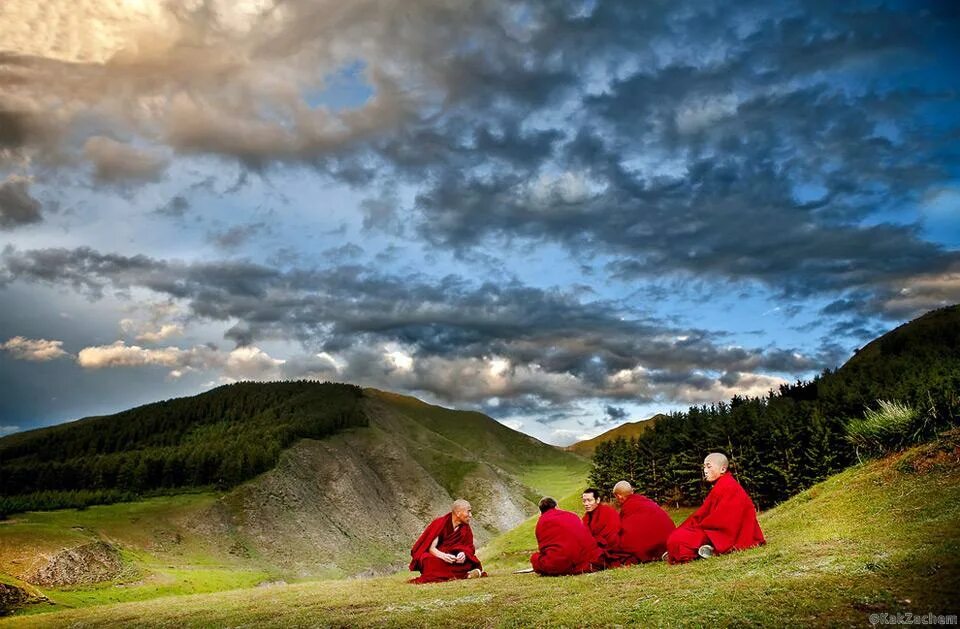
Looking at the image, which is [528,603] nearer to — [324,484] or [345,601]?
[345,601]

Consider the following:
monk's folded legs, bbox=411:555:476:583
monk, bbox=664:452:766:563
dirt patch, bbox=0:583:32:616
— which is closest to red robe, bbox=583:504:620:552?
monk, bbox=664:452:766:563

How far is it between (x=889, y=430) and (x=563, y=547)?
573 inches

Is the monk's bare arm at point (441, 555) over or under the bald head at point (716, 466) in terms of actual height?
under

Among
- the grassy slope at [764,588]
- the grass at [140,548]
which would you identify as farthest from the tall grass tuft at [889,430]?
the grass at [140,548]

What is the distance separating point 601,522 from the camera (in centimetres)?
1995

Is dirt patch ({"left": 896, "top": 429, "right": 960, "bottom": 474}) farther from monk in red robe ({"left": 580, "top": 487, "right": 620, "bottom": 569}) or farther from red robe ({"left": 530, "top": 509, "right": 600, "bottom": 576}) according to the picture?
red robe ({"left": 530, "top": 509, "right": 600, "bottom": 576})

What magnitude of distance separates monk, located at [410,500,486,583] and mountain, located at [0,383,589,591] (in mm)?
57061

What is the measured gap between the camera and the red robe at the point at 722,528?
53.4 ft

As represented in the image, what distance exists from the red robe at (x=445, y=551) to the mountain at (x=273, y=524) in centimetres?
5693

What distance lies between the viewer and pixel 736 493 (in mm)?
16500

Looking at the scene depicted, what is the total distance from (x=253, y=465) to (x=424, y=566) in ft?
437

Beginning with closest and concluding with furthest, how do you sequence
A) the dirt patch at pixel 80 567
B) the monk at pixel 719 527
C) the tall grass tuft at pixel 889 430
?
the monk at pixel 719 527 → the tall grass tuft at pixel 889 430 → the dirt patch at pixel 80 567

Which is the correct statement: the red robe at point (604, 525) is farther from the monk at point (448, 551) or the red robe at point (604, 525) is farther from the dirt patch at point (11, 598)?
the dirt patch at point (11, 598)

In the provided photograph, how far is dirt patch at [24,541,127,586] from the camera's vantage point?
59.9m
